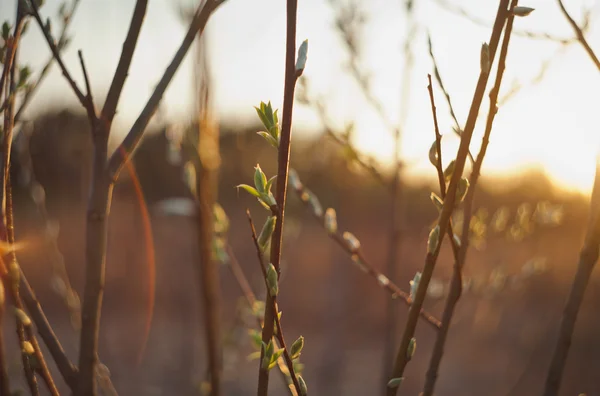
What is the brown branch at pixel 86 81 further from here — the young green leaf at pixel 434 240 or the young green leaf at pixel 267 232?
the young green leaf at pixel 434 240

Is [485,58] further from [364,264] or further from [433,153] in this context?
[364,264]

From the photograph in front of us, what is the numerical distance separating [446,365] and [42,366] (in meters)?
7.61

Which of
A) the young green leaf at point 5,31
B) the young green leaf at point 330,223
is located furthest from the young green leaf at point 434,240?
the young green leaf at point 5,31

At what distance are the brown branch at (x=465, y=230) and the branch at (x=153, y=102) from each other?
42 cm

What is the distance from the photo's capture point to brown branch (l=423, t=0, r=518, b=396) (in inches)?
28.9

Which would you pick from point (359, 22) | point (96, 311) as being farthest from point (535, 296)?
point (96, 311)

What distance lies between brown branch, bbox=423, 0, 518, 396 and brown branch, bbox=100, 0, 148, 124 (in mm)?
526

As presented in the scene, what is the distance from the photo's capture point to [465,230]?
0.82 meters

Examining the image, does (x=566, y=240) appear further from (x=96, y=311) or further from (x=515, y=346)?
(x=96, y=311)

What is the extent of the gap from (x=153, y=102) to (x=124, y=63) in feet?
0.23

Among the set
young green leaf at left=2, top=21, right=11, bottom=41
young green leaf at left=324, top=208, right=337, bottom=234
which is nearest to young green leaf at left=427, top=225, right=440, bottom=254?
young green leaf at left=324, top=208, right=337, bottom=234

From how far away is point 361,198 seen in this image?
553 inches

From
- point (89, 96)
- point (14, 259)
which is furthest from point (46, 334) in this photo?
point (89, 96)

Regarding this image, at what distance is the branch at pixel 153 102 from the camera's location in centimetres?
80
